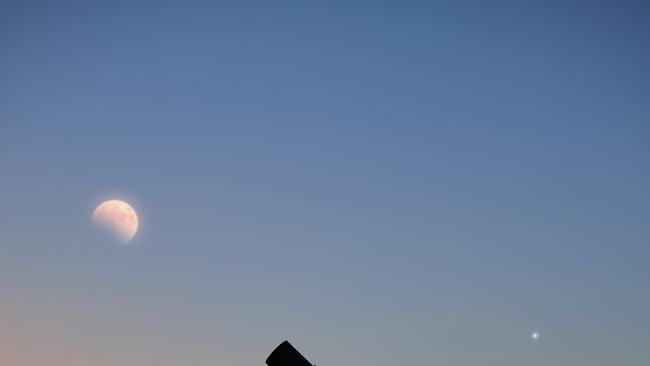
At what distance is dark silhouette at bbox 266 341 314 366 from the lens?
97.5ft

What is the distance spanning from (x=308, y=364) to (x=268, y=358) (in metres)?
1.61

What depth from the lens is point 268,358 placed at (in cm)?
2995

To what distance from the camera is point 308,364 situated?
29.9 meters

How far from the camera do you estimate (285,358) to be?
29.8 m

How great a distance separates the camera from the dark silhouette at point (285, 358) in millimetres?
29719
